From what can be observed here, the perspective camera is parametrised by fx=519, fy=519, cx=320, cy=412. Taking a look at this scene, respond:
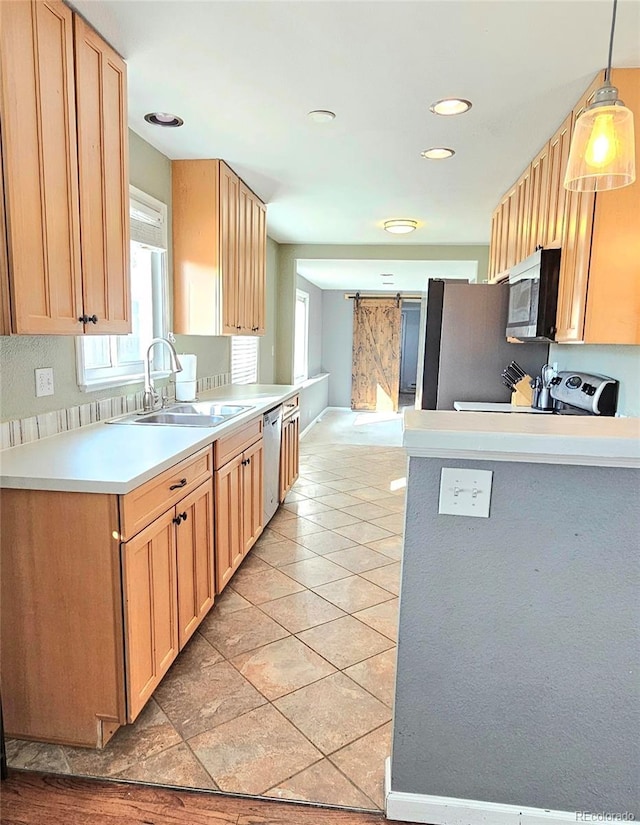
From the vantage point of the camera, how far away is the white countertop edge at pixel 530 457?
121 centimetres

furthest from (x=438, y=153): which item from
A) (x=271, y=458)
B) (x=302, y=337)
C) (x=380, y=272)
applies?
(x=302, y=337)

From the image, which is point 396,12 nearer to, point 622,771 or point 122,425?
point 122,425

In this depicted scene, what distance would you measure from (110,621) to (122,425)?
103 centimetres

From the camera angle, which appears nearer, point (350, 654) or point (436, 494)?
point (436, 494)

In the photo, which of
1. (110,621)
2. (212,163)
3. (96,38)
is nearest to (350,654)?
(110,621)

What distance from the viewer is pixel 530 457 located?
4.02ft

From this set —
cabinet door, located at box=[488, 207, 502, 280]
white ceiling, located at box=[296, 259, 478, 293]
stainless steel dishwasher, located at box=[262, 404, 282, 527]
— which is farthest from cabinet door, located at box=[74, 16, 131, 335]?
white ceiling, located at box=[296, 259, 478, 293]

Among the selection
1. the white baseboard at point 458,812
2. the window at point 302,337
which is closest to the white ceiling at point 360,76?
the white baseboard at point 458,812

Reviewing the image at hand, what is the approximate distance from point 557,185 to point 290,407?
2350mm

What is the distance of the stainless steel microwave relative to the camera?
8.34ft

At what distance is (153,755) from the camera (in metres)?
1.65

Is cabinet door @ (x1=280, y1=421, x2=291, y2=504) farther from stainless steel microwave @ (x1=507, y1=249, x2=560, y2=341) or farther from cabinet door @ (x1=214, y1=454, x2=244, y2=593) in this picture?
stainless steel microwave @ (x1=507, y1=249, x2=560, y2=341)

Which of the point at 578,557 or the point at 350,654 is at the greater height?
the point at 578,557

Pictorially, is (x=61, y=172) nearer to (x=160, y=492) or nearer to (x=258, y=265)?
(x=160, y=492)
